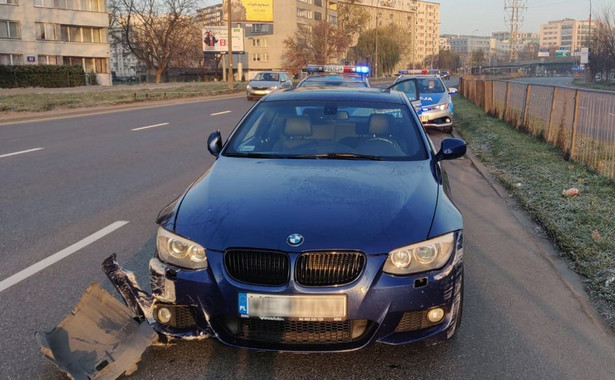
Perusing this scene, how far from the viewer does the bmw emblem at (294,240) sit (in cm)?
310

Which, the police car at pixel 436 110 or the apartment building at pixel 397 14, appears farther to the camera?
the apartment building at pixel 397 14

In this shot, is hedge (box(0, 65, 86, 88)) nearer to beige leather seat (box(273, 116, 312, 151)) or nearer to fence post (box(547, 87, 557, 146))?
fence post (box(547, 87, 557, 146))

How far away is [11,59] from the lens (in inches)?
2233

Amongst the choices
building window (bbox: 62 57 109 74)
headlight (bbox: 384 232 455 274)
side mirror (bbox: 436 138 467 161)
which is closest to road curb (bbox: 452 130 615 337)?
side mirror (bbox: 436 138 467 161)

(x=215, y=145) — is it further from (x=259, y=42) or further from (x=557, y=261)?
(x=259, y=42)

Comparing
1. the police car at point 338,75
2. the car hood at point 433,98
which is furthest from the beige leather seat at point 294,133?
the car hood at point 433,98

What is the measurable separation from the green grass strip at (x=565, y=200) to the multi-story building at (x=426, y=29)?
594 feet

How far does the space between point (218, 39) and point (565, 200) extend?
5954 centimetres

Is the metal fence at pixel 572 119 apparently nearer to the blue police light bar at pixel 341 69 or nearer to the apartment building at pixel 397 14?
the blue police light bar at pixel 341 69

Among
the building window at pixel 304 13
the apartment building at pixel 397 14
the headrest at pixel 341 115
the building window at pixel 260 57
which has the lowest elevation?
the headrest at pixel 341 115

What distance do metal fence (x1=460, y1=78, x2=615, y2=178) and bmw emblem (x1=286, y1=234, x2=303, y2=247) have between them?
7.21m

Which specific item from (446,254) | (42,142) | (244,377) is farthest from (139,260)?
(42,142)

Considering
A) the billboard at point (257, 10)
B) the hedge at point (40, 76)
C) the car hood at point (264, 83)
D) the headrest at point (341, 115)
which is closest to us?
the headrest at point (341, 115)

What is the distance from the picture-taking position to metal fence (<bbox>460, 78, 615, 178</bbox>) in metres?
9.29
